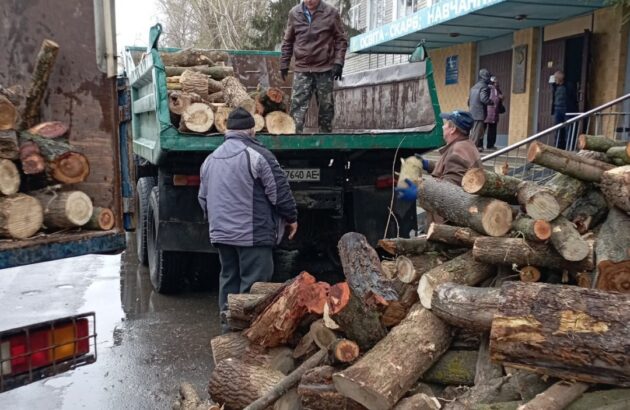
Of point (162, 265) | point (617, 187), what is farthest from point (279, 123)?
point (617, 187)

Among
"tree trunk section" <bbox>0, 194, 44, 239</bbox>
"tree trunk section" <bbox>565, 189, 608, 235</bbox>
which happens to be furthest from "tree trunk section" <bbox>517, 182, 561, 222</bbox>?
"tree trunk section" <bbox>0, 194, 44, 239</bbox>

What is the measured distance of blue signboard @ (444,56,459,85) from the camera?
61.0ft

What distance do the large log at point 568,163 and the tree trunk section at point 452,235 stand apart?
2.14 feet

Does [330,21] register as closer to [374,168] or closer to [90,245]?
[374,168]

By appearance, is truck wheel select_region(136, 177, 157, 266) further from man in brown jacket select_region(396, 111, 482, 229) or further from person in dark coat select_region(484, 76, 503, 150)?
person in dark coat select_region(484, 76, 503, 150)

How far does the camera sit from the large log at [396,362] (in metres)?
3.13

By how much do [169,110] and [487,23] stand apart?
37.1 ft

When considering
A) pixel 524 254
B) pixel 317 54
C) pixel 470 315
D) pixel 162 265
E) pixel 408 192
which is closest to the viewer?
pixel 470 315

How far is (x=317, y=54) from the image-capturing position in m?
6.89

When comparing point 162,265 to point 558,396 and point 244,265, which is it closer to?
point 244,265

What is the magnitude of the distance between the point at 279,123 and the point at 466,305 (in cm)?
291

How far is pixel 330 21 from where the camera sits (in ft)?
22.6

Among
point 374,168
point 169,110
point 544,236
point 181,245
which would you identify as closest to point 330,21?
point 374,168

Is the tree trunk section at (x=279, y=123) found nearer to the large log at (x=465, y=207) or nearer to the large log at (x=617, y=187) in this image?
the large log at (x=465, y=207)
